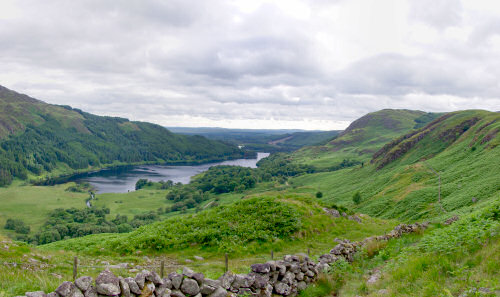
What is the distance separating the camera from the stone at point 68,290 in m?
8.88

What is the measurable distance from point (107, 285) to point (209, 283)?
154 inches

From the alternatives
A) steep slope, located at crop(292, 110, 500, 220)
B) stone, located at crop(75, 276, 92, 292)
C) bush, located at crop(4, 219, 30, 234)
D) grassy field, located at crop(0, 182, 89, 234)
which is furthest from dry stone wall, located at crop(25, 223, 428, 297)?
grassy field, located at crop(0, 182, 89, 234)

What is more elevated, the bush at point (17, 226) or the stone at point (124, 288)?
the stone at point (124, 288)

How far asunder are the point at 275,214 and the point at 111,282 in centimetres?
2184

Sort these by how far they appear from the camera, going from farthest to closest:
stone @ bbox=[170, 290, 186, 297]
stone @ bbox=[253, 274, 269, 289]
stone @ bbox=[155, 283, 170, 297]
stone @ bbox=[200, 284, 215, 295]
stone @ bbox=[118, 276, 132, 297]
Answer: stone @ bbox=[253, 274, 269, 289] → stone @ bbox=[200, 284, 215, 295] → stone @ bbox=[170, 290, 186, 297] → stone @ bbox=[155, 283, 170, 297] → stone @ bbox=[118, 276, 132, 297]

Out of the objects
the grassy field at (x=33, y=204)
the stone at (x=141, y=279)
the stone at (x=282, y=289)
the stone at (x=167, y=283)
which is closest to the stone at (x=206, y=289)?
the stone at (x=167, y=283)

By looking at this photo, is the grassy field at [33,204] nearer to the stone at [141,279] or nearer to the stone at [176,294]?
the stone at [141,279]

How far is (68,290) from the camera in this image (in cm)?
898

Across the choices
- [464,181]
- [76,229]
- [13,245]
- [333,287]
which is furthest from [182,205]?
[333,287]

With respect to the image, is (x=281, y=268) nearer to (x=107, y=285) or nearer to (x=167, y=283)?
(x=167, y=283)

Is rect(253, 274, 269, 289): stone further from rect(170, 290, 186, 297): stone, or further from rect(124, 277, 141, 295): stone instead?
rect(124, 277, 141, 295): stone

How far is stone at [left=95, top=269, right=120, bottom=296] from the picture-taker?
9.39 metres

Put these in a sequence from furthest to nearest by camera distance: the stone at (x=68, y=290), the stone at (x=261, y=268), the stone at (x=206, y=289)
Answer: the stone at (x=261, y=268), the stone at (x=206, y=289), the stone at (x=68, y=290)

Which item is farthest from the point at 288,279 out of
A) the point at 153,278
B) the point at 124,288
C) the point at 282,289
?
the point at 124,288
